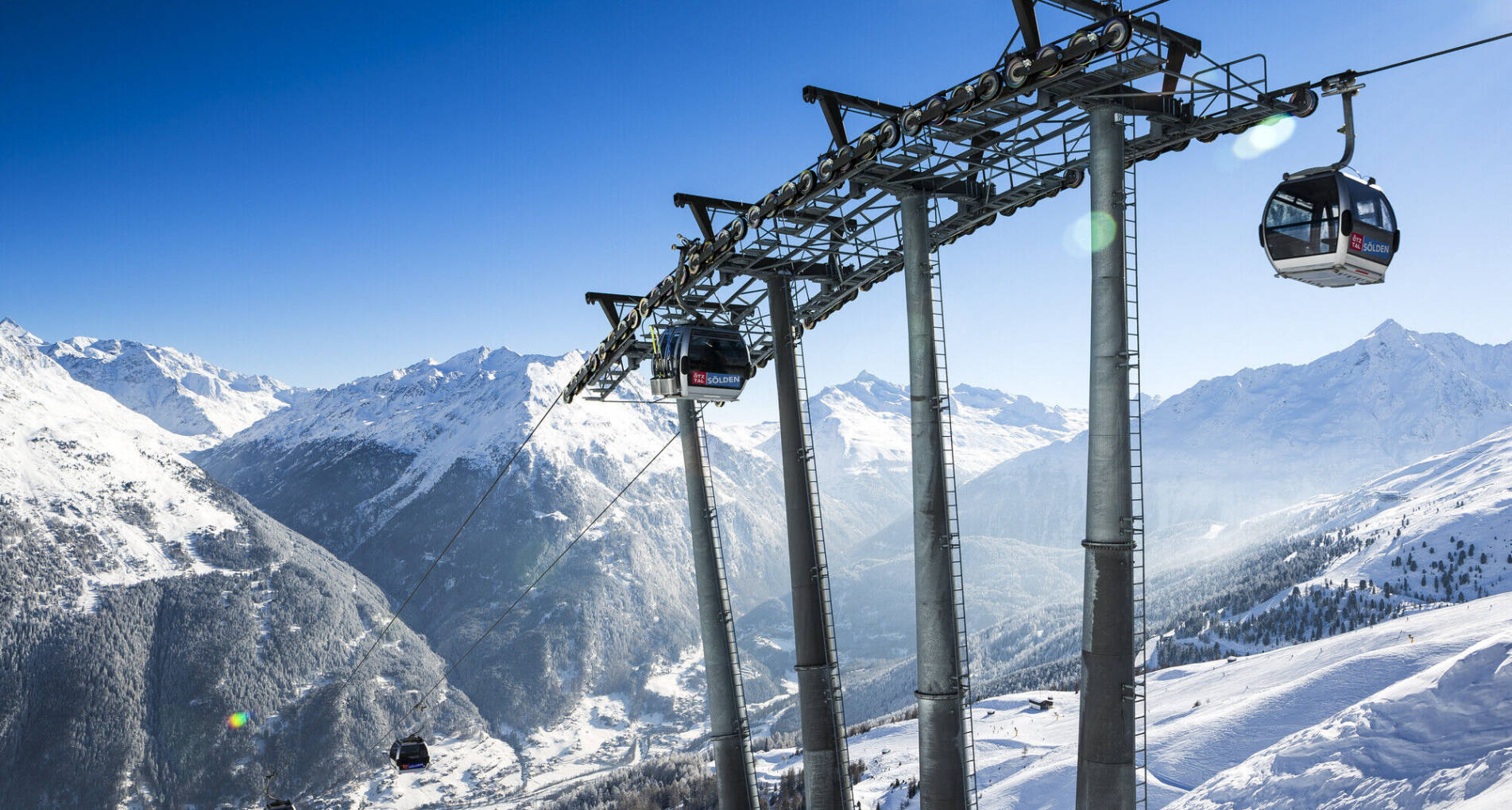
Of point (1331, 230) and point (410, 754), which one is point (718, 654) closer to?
point (410, 754)

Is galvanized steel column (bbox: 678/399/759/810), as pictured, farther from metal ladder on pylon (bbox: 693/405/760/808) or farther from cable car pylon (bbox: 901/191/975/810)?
cable car pylon (bbox: 901/191/975/810)

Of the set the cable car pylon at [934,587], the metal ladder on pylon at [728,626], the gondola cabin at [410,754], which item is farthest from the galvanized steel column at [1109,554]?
the gondola cabin at [410,754]

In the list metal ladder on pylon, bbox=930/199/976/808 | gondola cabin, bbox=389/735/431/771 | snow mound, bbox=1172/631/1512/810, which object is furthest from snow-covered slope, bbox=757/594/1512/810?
gondola cabin, bbox=389/735/431/771

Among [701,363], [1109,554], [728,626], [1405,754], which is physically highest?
[701,363]

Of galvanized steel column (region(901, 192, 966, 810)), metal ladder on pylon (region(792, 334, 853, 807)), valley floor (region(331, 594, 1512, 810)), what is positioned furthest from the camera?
valley floor (region(331, 594, 1512, 810))

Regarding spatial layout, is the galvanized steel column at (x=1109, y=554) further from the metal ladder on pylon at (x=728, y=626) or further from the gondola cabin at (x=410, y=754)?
the gondola cabin at (x=410, y=754)

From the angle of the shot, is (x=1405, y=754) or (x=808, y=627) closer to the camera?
(x=808, y=627)

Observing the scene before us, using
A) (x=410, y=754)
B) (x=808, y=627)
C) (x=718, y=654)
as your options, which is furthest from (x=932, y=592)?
(x=410, y=754)
